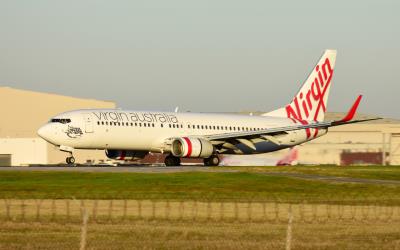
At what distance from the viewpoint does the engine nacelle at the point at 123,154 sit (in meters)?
70.7

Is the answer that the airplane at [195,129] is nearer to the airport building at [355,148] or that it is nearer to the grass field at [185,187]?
the grass field at [185,187]

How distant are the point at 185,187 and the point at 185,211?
554 inches

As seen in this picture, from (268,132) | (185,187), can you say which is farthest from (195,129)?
(185,187)

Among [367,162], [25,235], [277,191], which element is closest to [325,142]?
[367,162]

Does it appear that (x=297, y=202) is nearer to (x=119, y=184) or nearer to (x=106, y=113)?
(x=119, y=184)

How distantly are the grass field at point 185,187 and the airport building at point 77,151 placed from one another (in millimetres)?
39690

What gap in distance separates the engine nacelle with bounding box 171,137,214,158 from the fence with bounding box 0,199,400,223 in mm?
27803

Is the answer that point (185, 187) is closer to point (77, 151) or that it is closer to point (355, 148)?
point (77, 151)

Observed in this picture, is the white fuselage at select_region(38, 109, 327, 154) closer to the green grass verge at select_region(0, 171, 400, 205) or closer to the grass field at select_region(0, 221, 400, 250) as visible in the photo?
the green grass verge at select_region(0, 171, 400, 205)

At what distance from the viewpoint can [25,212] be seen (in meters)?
32.9

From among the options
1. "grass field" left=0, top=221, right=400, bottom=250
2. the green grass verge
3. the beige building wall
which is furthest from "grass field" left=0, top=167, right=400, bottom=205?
the beige building wall

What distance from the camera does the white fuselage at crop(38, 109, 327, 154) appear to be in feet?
218

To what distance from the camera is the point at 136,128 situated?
224 feet

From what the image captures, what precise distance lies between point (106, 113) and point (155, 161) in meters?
33.3
